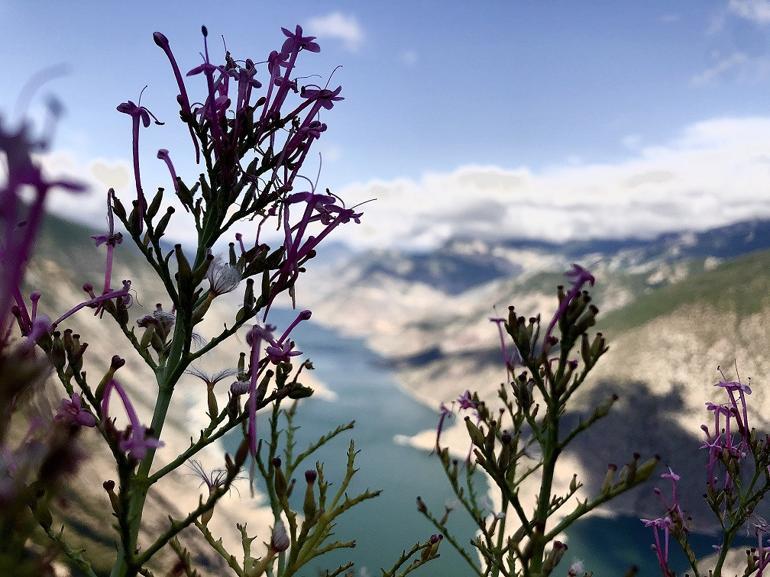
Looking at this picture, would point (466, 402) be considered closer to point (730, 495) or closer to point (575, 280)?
point (575, 280)

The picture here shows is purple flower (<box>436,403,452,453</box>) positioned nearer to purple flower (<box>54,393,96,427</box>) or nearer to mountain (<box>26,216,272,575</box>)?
mountain (<box>26,216,272,575</box>)

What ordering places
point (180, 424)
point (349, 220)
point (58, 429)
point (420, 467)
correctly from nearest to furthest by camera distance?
point (58, 429) → point (349, 220) → point (420, 467) → point (180, 424)

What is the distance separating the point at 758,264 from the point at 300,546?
193824mm

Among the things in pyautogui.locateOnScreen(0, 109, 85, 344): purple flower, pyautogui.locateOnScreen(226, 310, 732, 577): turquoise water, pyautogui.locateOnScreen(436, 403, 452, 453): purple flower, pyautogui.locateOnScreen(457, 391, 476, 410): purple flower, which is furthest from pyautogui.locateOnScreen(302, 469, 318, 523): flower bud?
pyautogui.locateOnScreen(226, 310, 732, 577): turquoise water

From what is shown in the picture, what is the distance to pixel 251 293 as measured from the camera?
5.07 metres

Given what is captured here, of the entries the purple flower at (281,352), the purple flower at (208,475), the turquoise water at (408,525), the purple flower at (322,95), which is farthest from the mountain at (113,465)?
the turquoise water at (408,525)

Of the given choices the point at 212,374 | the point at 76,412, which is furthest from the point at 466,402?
the point at 76,412

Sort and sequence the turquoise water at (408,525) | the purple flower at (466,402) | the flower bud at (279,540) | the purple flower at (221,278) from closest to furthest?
the flower bud at (279,540) < the purple flower at (221,278) < the purple flower at (466,402) < the turquoise water at (408,525)

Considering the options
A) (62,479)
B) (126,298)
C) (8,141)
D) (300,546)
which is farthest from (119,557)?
(8,141)

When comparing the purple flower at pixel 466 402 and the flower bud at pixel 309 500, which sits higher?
the purple flower at pixel 466 402

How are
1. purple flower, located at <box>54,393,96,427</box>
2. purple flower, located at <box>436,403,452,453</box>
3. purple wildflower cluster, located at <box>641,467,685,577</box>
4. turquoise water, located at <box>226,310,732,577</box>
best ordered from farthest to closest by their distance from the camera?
turquoise water, located at <box>226,310,732,577</box>
purple wildflower cluster, located at <box>641,467,685,577</box>
purple flower, located at <box>436,403,452,453</box>
purple flower, located at <box>54,393,96,427</box>

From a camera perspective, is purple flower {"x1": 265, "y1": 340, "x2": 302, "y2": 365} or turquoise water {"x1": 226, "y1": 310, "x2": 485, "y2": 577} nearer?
purple flower {"x1": 265, "y1": 340, "x2": 302, "y2": 365}

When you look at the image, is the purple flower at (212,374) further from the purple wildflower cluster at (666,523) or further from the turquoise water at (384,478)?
the turquoise water at (384,478)

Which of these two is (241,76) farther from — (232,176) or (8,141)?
(8,141)
